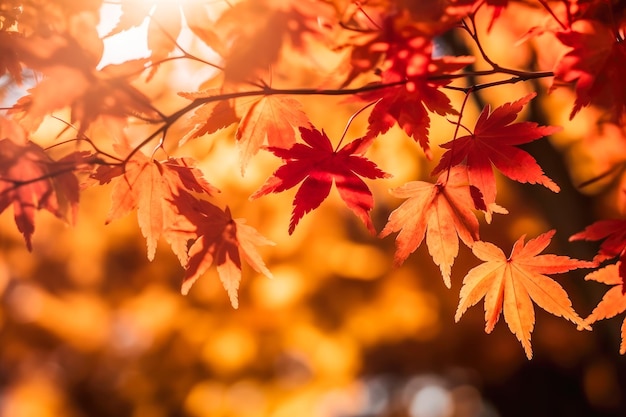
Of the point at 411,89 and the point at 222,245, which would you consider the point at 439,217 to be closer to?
the point at 411,89

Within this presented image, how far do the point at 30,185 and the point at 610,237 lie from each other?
1009mm

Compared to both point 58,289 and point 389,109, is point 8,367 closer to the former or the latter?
point 58,289

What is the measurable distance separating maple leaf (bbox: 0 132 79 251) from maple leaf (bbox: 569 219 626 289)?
0.86m

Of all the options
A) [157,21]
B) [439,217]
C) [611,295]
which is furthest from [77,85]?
[611,295]

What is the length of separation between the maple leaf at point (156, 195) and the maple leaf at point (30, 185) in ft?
0.26

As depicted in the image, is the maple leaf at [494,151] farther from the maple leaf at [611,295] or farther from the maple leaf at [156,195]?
the maple leaf at [156,195]

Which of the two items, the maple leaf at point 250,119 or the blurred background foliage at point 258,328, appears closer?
the maple leaf at point 250,119

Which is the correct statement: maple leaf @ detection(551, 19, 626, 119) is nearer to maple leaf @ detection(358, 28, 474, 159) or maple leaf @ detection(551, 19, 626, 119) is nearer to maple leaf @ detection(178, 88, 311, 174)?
maple leaf @ detection(358, 28, 474, 159)

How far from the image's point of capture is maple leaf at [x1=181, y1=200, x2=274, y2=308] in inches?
40.2

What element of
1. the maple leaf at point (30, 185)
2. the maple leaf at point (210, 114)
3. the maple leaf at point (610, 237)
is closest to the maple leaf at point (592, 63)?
the maple leaf at point (610, 237)

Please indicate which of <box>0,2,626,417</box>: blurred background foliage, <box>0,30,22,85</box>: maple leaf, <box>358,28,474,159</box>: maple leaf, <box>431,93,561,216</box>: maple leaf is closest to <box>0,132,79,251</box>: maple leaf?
<box>0,30,22,85</box>: maple leaf

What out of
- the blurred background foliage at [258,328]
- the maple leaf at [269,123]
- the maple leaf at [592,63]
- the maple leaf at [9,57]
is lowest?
the blurred background foliage at [258,328]

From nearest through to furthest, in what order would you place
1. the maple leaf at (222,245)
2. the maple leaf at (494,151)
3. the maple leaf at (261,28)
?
the maple leaf at (261,28), the maple leaf at (494,151), the maple leaf at (222,245)

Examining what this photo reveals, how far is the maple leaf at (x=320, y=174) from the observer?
94 centimetres
